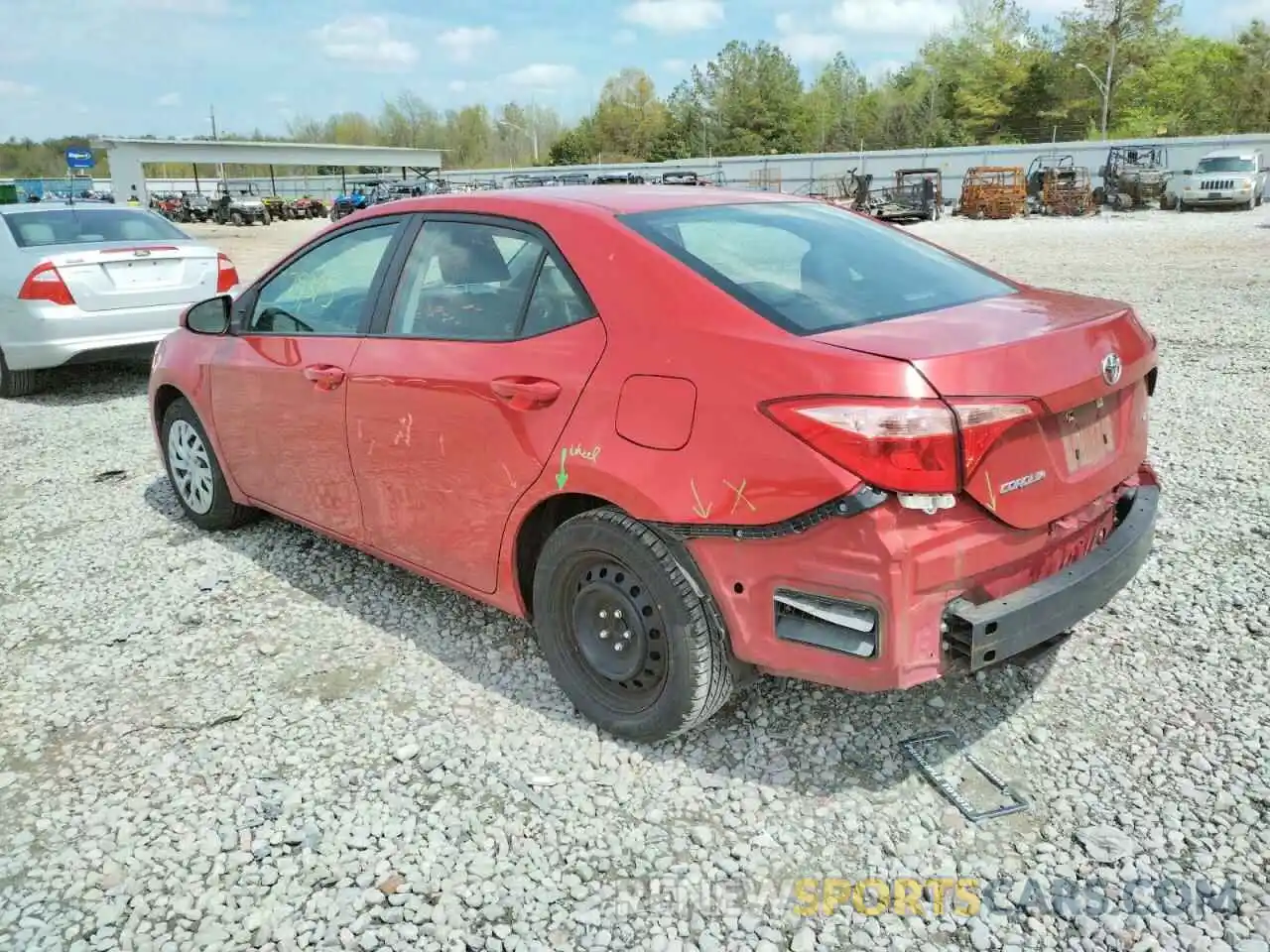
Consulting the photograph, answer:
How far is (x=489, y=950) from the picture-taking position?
2.24 meters

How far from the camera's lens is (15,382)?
26.9ft

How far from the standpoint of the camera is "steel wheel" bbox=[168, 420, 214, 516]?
4785mm

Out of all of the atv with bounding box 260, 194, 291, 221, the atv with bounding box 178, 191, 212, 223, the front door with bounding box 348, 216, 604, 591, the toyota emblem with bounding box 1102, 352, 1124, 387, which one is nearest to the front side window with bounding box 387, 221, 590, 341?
the front door with bounding box 348, 216, 604, 591

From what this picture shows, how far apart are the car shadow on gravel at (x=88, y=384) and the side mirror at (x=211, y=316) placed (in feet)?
14.2

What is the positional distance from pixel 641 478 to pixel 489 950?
1.21 metres

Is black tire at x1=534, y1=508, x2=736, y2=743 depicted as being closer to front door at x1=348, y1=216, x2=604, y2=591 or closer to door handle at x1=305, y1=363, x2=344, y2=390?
front door at x1=348, y1=216, x2=604, y2=591

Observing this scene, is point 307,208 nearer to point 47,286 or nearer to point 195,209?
point 195,209

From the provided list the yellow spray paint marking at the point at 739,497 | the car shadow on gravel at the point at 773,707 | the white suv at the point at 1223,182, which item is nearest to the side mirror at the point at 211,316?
the car shadow on gravel at the point at 773,707

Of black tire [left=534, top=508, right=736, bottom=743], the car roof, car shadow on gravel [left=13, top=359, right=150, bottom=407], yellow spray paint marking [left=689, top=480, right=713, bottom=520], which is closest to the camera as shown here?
yellow spray paint marking [left=689, top=480, right=713, bottom=520]

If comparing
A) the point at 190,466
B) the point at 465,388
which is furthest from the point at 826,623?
the point at 190,466

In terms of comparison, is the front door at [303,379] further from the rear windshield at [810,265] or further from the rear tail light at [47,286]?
the rear tail light at [47,286]

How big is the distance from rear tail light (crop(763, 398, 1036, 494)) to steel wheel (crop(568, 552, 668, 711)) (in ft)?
2.42

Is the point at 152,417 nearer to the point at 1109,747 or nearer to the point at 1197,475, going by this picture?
the point at 1109,747

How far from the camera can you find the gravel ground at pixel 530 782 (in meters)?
2.32
